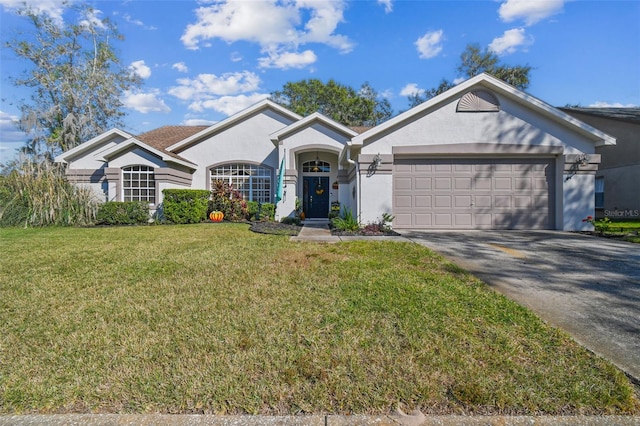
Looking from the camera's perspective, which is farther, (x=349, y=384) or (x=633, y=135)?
(x=633, y=135)

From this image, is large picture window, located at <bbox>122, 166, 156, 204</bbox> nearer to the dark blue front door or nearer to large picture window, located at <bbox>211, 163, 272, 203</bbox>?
large picture window, located at <bbox>211, 163, 272, 203</bbox>

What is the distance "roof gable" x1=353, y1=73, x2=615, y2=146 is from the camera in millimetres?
10391

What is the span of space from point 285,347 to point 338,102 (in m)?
38.7

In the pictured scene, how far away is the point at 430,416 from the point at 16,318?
432 centimetres

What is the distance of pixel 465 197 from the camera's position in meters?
10.9

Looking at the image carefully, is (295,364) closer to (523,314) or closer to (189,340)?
(189,340)

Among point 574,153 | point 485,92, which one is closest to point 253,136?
point 485,92

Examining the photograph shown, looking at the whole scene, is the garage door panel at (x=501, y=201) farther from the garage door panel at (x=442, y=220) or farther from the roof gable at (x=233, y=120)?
the roof gable at (x=233, y=120)

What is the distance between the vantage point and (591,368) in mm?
2543

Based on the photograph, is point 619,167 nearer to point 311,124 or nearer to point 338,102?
point 311,124

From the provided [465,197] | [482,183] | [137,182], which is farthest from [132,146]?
[482,183]

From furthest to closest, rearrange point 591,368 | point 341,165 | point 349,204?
point 341,165, point 349,204, point 591,368

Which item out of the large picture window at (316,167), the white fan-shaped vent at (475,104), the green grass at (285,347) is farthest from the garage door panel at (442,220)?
the large picture window at (316,167)

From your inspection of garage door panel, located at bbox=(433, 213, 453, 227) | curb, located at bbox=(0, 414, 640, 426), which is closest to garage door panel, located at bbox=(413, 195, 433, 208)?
garage door panel, located at bbox=(433, 213, 453, 227)
